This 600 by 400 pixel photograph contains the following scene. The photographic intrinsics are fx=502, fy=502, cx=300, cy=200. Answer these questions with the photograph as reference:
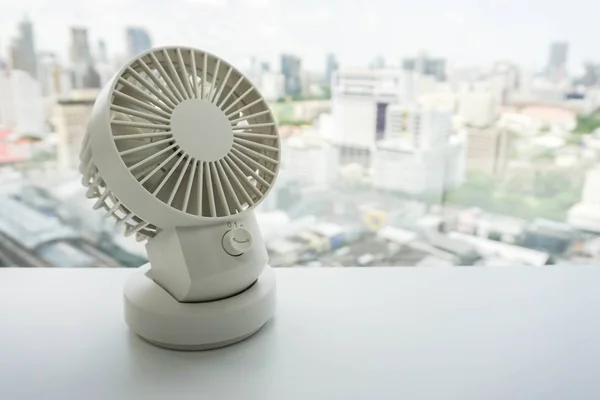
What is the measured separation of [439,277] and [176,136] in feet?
1.74

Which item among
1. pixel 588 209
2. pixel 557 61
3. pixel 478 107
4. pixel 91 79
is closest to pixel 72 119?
pixel 91 79

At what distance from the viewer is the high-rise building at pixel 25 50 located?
982mm

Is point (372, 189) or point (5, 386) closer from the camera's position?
point (5, 386)

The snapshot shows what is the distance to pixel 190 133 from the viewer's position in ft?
2.01

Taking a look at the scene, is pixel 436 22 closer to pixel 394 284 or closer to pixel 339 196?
pixel 339 196

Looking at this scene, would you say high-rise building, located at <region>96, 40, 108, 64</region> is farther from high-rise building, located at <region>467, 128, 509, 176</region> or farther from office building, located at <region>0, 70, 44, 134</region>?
high-rise building, located at <region>467, 128, 509, 176</region>

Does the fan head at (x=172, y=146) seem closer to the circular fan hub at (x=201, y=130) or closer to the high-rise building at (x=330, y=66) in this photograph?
the circular fan hub at (x=201, y=130)

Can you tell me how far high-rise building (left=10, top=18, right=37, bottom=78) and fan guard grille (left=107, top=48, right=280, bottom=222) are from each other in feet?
1.63

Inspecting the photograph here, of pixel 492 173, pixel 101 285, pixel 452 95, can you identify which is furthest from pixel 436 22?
pixel 101 285

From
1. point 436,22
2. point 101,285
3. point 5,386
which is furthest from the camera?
point 436,22

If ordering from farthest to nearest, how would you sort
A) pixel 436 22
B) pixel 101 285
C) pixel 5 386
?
pixel 436 22, pixel 101 285, pixel 5 386

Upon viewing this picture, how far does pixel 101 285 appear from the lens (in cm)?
84

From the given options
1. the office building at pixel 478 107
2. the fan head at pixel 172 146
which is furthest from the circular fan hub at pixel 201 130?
the office building at pixel 478 107

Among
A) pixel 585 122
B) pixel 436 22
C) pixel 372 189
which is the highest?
pixel 436 22
